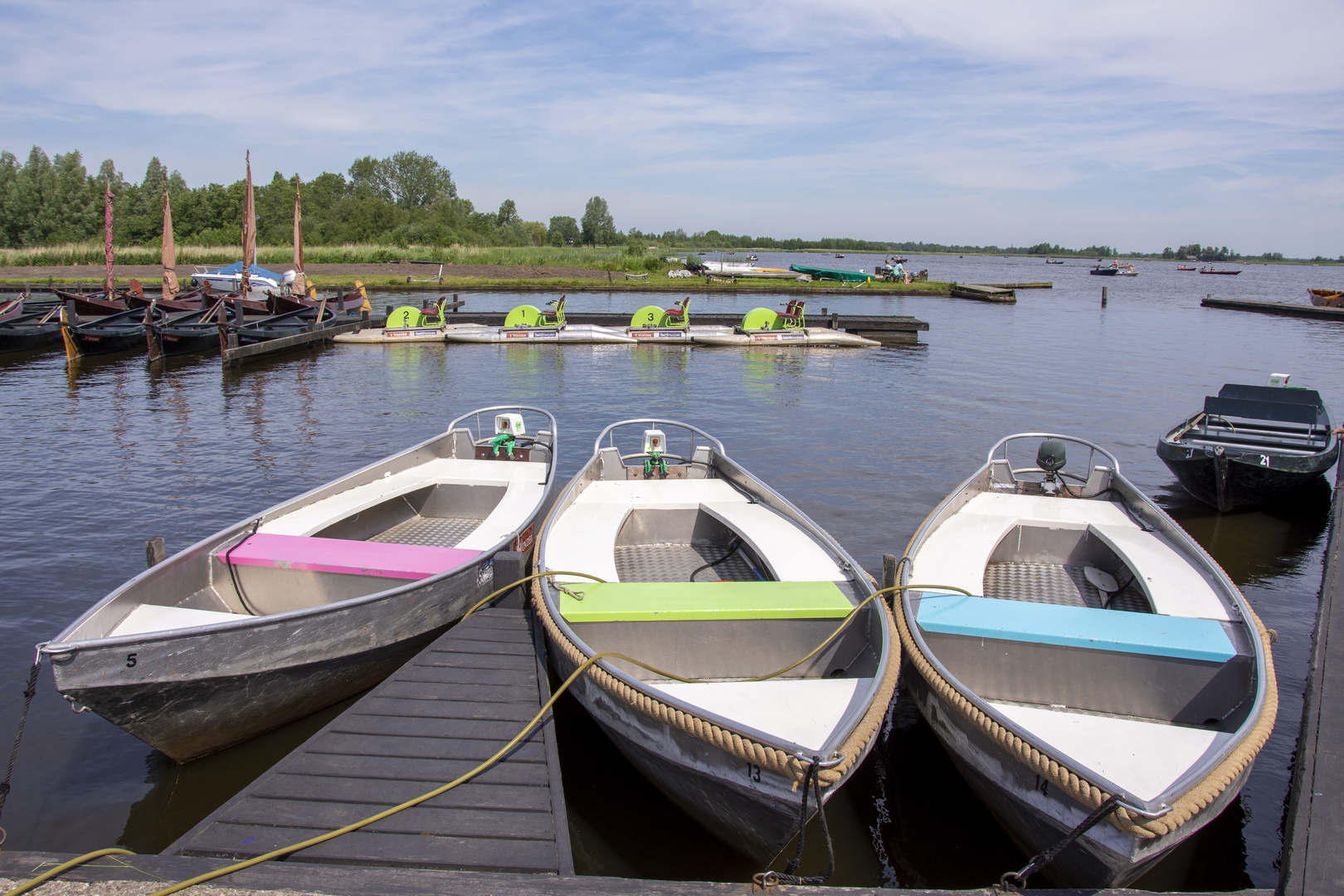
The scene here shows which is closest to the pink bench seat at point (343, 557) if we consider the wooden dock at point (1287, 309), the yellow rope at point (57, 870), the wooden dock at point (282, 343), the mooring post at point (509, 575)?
the mooring post at point (509, 575)

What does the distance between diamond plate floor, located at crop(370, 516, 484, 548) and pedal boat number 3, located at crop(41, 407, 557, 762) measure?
23 mm

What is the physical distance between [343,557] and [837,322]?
29.8m

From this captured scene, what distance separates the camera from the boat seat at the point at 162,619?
5.16 meters

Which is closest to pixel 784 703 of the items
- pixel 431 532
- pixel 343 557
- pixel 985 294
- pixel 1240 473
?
pixel 343 557

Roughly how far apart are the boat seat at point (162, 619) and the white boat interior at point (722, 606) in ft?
8.03

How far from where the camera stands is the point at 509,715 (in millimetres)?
5133

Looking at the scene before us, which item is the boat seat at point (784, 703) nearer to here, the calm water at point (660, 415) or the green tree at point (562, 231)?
the calm water at point (660, 415)

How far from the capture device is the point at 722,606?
5.45 meters

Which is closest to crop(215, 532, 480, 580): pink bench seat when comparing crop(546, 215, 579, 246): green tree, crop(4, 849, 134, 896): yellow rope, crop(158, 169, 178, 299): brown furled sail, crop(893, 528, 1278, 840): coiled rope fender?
crop(4, 849, 134, 896): yellow rope

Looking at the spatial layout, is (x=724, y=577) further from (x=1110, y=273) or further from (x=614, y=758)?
(x=1110, y=273)

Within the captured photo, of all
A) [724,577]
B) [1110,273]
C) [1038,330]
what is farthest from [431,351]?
[1110,273]

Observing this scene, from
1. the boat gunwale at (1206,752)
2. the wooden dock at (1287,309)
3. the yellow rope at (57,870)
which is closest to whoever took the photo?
the yellow rope at (57,870)

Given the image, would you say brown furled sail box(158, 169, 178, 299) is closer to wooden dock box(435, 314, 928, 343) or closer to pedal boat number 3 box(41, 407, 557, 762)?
wooden dock box(435, 314, 928, 343)

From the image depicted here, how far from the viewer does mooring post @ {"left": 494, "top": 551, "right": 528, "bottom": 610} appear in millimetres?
6734
